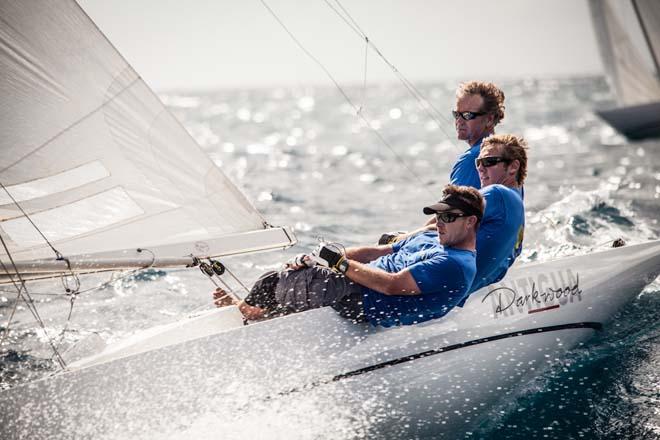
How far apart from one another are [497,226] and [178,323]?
1.90m

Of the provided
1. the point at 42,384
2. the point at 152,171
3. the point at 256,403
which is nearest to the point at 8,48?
the point at 152,171

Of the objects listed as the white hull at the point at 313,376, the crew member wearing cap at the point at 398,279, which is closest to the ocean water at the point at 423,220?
the white hull at the point at 313,376

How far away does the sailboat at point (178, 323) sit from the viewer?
9.01 ft

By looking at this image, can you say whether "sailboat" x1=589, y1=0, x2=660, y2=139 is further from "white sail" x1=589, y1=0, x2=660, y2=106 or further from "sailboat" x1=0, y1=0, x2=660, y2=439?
"sailboat" x1=0, y1=0, x2=660, y2=439

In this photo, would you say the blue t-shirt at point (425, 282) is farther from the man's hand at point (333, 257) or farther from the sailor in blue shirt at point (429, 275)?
the man's hand at point (333, 257)

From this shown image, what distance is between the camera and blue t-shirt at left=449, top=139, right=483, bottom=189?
376 centimetres

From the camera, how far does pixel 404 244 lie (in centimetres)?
362

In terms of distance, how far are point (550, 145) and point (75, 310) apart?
47.5 ft

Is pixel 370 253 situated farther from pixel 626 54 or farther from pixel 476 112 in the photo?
pixel 626 54

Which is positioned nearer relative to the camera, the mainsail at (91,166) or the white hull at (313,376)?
the white hull at (313,376)

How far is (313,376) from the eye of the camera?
9.88 feet

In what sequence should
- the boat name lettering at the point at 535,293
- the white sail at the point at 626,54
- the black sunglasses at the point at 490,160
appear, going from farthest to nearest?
the white sail at the point at 626,54, the boat name lettering at the point at 535,293, the black sunglasses at the point at 490,160

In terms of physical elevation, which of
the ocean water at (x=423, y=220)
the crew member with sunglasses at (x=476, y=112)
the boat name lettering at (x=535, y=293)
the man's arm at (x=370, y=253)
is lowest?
Result: the ocean water at (x=423, y=220)

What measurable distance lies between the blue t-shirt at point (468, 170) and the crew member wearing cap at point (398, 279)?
0.48m
